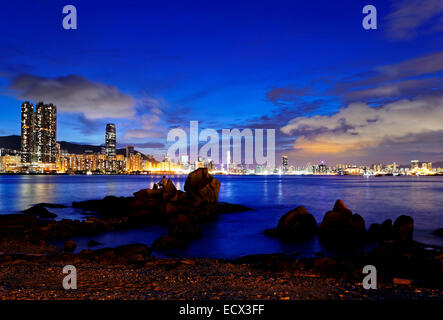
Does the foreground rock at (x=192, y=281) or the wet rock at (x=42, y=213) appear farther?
the wet rock at (x=42, y=213)

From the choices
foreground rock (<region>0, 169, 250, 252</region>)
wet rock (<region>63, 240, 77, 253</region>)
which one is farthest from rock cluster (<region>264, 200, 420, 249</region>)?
wet rock (<region>63, 240, 77, 253</region>)

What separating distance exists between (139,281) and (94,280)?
1560 millimetres

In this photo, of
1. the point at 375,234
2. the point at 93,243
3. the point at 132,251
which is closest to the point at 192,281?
the point at 132,251

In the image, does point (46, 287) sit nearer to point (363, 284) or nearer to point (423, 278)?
point (363, 284)

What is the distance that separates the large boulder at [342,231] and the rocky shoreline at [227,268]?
0.07m

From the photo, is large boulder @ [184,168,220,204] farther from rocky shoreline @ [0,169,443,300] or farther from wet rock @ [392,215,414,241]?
wet rock @ [392,215,414,241]

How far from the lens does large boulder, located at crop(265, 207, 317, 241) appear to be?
22516mm

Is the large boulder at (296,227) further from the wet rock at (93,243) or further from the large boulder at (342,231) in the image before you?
the wet rock at (93,243)

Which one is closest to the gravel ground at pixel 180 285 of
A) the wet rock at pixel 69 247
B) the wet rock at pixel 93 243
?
the wet rock at pixel 69 247

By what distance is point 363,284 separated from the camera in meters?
10.3

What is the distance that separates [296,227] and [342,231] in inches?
125

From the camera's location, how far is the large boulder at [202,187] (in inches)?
1555

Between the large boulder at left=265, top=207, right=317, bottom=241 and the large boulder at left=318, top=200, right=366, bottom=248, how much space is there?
2.65 feet

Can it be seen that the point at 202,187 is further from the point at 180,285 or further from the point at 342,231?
the point at 180,285
